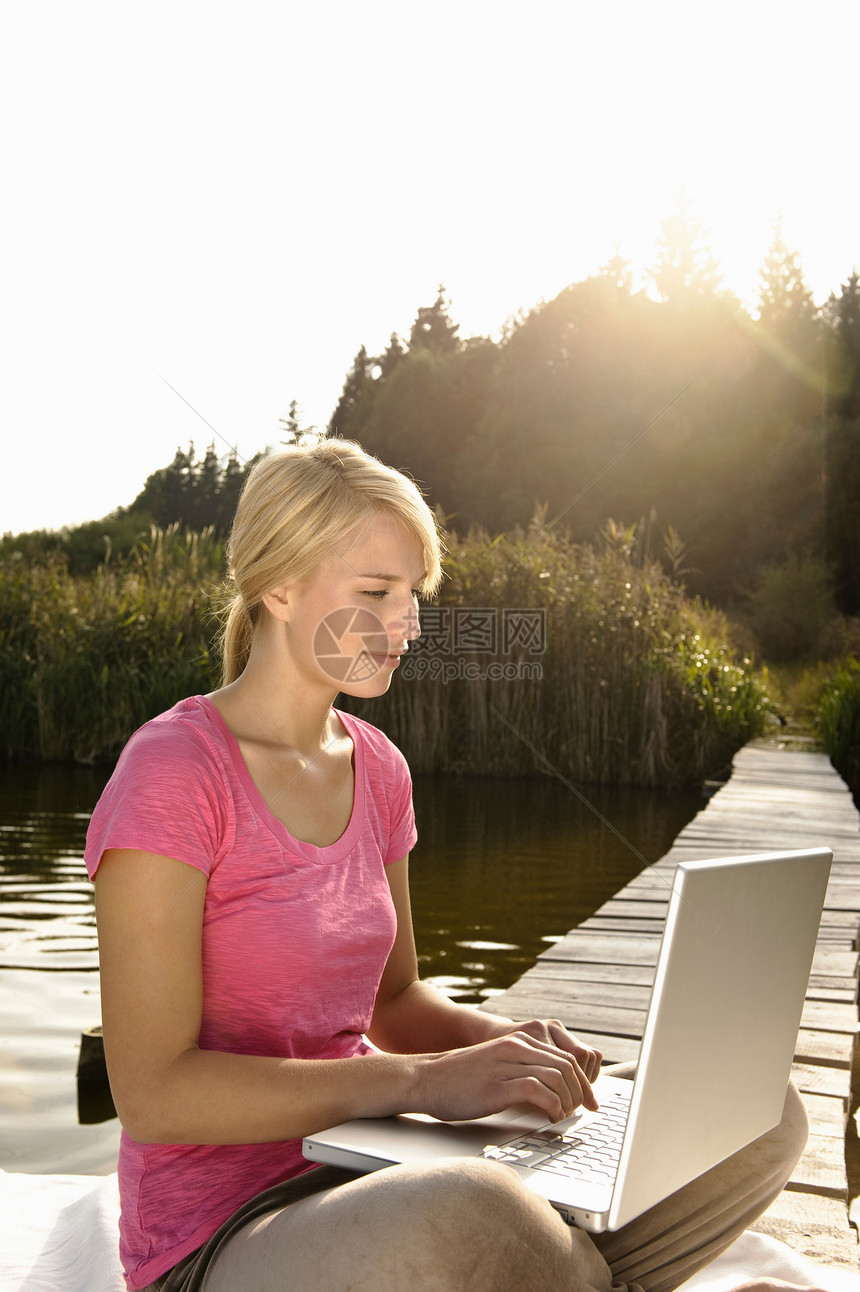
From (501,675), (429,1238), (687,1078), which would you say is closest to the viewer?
(429,1238)

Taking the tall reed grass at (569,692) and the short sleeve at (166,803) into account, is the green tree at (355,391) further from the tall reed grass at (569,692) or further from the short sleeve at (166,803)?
the short sleeve at (166,803)

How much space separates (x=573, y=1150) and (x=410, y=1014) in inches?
16.7

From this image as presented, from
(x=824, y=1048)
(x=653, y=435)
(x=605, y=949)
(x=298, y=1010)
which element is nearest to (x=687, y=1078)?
(x=298, y=1010)

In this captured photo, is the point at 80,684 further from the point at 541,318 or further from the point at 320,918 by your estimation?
the point at 541,318

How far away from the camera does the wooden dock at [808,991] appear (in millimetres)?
1725

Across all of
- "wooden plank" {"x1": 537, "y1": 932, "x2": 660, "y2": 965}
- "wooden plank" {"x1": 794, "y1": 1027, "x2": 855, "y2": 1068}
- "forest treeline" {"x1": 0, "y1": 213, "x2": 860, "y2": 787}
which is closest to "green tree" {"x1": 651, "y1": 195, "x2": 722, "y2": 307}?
"forest treeline" {"x1": 0, "y1": 213, "x2": 860, "y2": 787}

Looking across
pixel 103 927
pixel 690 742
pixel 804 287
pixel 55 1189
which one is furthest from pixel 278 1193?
pixel 804 287

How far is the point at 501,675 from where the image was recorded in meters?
8.64

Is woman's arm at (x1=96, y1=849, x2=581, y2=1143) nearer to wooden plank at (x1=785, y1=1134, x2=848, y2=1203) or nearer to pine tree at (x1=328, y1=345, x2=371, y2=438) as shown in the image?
wooden plank at (x1=785, y1=1134, x2=848, y2=1203)

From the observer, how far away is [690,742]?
344 inches

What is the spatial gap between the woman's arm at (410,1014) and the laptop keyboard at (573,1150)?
17 cm

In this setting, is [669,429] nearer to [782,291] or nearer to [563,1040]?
[782,291]

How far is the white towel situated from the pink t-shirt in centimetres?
48

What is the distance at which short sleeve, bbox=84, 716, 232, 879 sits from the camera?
3.59 ft
